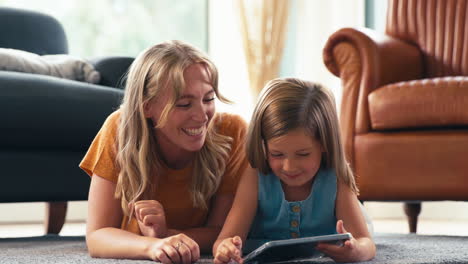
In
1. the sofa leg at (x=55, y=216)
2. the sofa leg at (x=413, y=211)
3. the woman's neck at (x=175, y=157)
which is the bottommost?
the sofa leg at (x=413, y=211)

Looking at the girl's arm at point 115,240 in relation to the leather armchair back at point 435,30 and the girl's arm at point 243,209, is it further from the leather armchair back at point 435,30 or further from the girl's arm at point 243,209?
the leather armchair back at point 435,30

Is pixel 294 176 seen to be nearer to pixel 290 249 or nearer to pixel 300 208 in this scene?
pixel 300 208

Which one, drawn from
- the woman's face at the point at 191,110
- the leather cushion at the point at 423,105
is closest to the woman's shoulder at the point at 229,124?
the woman's face at the point at 191,110

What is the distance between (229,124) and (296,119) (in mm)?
297

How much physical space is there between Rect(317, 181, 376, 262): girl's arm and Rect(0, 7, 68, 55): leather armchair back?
162cm

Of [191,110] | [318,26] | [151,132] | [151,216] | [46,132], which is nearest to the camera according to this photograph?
[151,216]

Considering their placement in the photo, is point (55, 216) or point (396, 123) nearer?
point (396, 123)

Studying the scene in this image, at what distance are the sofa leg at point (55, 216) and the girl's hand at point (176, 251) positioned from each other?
3.82 ft

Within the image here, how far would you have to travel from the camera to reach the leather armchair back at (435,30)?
2.59 meters

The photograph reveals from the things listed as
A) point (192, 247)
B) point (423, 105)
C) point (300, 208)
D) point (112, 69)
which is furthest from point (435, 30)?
point (192, 247)

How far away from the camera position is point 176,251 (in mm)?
1173

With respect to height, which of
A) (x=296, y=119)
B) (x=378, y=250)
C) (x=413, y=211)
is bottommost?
(x=413, y=211)

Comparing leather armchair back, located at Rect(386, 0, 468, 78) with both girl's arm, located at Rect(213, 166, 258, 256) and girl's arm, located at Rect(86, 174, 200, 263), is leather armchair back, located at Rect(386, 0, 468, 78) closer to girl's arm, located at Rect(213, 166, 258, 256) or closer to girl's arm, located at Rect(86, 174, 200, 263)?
girl's arm, located at Rect(213, 166, 258, 256)

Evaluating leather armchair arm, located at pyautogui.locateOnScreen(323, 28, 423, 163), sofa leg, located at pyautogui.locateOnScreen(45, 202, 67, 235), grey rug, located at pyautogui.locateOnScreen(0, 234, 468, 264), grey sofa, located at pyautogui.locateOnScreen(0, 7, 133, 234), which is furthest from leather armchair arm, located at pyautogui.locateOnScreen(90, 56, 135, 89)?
leather armchair arm, located at pyautogui.locateOnScreen(323, 28, 423, 163)
